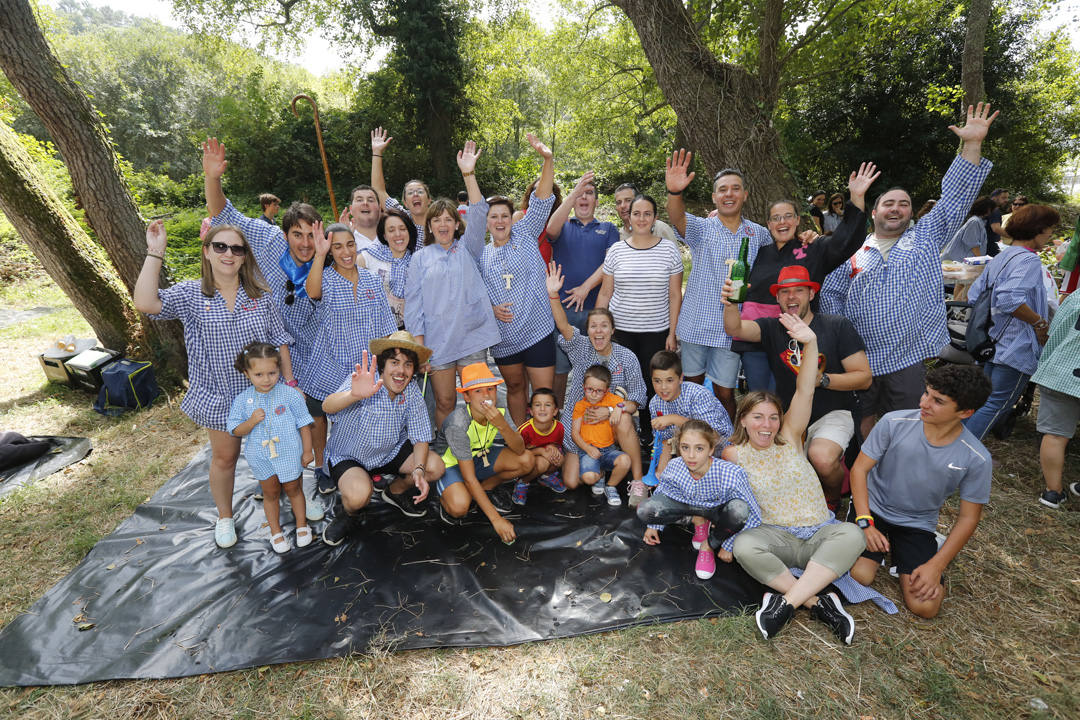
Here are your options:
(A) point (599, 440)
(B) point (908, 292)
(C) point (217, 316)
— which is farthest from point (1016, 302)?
(C) point (217, 316)

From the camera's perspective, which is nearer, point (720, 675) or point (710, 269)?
point (720, 675)

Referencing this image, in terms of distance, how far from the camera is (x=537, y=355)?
161 inches

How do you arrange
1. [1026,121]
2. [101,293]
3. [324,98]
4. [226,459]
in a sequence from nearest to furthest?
[226,459], [101,293], [1026,121], [324,98]

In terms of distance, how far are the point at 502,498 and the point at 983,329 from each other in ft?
12.7

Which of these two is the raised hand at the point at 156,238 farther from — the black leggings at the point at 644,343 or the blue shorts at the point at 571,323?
the black leggings at the point at 644,343

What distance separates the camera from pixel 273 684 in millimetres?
2482

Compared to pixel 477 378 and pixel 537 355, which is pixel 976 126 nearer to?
pixel 537 355

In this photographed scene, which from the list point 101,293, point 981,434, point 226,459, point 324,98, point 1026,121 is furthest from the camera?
point 324,98

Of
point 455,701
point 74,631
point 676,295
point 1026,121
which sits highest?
point 1026,121

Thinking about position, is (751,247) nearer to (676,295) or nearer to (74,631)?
(676,295)

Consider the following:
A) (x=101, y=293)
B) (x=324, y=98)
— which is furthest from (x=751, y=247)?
(x=324, y=98)

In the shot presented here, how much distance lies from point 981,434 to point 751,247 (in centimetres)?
236

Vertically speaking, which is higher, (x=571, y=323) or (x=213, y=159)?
(x=213, y=159)

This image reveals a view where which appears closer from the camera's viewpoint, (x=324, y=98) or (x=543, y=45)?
(x=543, y=45)
